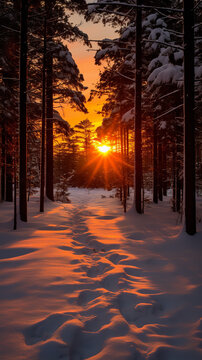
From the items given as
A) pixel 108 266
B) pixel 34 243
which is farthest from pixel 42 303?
pixel 34 243

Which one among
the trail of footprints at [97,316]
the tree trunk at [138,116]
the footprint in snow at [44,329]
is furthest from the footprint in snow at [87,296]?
the tree trunk at [138,116]

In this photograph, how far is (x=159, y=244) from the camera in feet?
20.5

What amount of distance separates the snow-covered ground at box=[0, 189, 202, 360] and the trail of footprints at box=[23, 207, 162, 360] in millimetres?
11

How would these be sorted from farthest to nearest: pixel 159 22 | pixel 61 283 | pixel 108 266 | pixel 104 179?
1. pixel 104 179
2. pixel 159 22
3. pixel 108 266
4. pixel 61 283

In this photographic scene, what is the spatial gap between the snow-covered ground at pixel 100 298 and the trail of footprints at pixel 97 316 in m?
0.01

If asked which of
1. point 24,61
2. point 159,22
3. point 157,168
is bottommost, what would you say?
point 157,168

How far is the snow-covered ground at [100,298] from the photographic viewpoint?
240 cm

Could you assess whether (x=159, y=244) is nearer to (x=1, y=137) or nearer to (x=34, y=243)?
(x=34, y=243)

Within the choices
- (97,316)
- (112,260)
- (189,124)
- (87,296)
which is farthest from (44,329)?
(189,124)

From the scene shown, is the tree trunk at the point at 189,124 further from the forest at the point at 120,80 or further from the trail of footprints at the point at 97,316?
the trail of footprints at the point at 97,316

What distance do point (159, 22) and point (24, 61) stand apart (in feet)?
21.9

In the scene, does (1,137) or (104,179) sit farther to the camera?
(104,179)

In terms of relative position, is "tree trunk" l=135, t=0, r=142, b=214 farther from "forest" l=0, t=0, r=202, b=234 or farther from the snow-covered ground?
the snow-covered ground

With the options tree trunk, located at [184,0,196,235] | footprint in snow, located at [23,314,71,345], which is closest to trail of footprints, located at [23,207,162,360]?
footprint in snow, located at [23,314,71,345]
